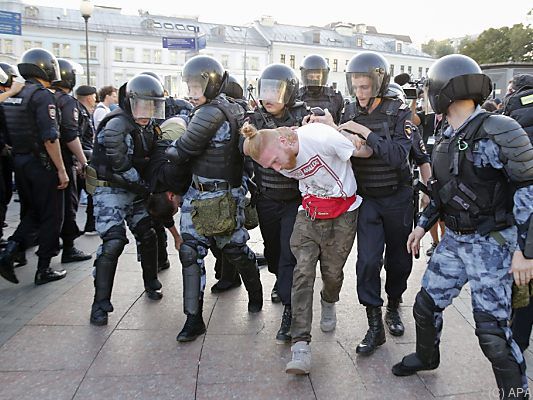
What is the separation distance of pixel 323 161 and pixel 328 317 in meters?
1.40

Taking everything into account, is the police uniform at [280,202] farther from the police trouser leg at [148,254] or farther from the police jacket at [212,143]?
the police trouser leg at [148,254]

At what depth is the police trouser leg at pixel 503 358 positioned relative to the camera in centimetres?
243

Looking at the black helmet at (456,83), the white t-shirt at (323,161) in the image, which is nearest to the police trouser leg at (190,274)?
the white t-shirt at (323,161)

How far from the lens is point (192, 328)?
11.7 ft

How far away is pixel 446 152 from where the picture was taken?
2.66 meters

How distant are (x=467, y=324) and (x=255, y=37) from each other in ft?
187

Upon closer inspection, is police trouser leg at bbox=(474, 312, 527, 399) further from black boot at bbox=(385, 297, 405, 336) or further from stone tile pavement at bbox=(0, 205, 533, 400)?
black boot at bbox=(385, 297, 405, 336)

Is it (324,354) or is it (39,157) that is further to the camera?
(39,157)

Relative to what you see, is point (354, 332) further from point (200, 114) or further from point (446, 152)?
point (200, 114)

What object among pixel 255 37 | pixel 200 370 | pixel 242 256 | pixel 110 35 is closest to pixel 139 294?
pixel 242 256

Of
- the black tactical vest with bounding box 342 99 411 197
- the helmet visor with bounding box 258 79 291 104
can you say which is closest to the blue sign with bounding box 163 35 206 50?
the helmet visor with bounding box 258 79 291 104

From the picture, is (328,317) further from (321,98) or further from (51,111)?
(51,111)

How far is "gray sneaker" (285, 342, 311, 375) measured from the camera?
295cm

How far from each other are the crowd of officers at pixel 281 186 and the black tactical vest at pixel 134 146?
1cm
